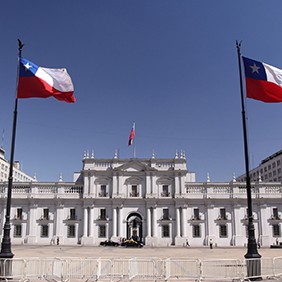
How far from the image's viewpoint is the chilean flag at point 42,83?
17438mm

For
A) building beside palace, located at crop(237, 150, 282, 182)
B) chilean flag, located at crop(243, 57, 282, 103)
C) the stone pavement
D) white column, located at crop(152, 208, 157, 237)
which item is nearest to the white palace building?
white column, located at crop(152, 208, 157, 237)

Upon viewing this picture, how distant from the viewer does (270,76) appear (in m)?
17.4

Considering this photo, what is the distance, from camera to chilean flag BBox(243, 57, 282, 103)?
680 inches

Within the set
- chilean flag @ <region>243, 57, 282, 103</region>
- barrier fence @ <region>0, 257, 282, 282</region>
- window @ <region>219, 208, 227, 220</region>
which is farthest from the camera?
window @ <region>219, 208, 227, 220</region>

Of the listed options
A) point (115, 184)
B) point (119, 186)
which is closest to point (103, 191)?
point (115, 184)

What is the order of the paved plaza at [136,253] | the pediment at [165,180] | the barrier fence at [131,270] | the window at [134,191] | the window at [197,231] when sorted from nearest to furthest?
1. the barrier fence at [131,270]
2. the paved plaza at [136,253]
3. the window at [197,231]
4. the window at [134,191]
5. the pediment at [165,180]

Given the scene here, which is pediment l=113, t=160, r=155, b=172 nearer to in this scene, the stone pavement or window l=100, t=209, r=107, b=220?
window l=100, t=209, r=107, b=220

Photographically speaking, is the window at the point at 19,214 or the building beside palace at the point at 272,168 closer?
the window at the point at 19,214

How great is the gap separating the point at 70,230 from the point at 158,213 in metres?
13.9

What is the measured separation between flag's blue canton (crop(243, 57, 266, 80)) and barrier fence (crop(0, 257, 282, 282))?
9019mm

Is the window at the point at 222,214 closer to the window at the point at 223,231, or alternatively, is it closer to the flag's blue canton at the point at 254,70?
the window at the point at 223,231

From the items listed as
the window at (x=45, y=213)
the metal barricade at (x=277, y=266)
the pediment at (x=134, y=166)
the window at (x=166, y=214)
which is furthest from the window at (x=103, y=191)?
the metal barricade at (x=277, y=266)

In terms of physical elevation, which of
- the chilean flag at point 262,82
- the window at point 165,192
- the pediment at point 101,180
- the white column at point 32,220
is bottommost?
the white column at point 32,220

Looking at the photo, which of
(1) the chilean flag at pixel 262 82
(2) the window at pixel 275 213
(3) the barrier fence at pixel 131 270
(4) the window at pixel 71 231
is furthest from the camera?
(2) the window at pixel 275 213
